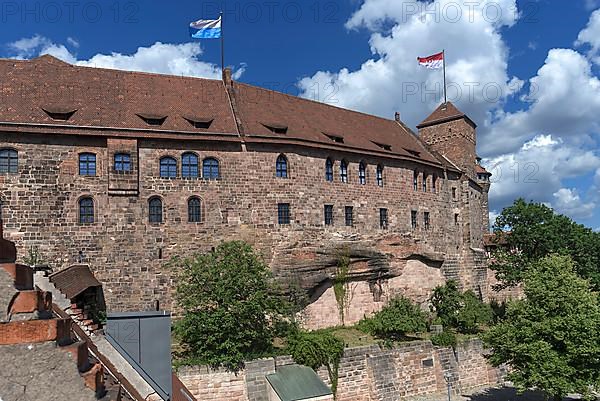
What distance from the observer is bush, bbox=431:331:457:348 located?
26.4 metres

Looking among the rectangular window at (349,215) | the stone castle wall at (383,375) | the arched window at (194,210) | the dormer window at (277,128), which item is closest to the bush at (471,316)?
the stone castle wall at (383,375)

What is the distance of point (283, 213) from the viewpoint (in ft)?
90.9

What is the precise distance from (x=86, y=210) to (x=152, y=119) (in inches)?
229

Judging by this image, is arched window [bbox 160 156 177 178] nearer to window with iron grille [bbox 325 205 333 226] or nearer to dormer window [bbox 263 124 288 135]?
dormer window [bbox 263 124 288 135]

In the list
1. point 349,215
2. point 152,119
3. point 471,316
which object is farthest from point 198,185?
point 471,316

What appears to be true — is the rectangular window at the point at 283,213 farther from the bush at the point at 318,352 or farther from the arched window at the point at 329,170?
the bush at the point at 318,352

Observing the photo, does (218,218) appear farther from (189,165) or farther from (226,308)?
(226,308)

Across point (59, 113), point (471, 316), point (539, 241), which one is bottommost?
point (471, 316)

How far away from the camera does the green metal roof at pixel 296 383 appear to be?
1980 cm

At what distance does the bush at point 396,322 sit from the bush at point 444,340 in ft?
3.40

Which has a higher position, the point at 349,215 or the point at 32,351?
the point at 349,215

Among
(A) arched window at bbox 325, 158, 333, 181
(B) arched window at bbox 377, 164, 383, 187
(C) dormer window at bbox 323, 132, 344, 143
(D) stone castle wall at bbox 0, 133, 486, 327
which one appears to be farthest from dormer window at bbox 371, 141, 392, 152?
(A) arched window at bbox 325, 158, 333, 181

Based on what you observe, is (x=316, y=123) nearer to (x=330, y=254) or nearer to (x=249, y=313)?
(x=330, y=254)

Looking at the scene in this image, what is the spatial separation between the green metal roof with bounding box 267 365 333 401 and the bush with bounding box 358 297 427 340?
21.4 ft
